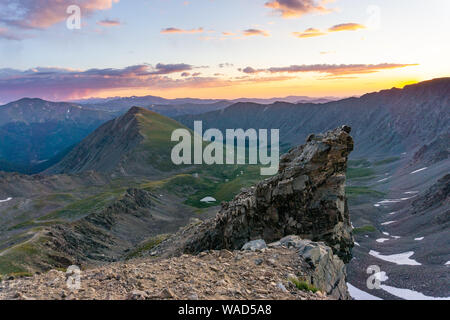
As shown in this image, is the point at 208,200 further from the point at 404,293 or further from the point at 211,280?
the point at 211,280

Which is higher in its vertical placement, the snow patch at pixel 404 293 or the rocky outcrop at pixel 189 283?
the rocky outcrop at pixel 189 283

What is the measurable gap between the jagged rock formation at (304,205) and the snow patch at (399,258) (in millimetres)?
63991

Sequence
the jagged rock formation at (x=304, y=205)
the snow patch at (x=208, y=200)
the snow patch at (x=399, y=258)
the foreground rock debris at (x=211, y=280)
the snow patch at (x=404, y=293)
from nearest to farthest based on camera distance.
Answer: the foreground rock debris at (x=211, y=280), the jagged rock formation at (x=304, y=205), the snow patch at (x=404, y=293), the snow patch at (x=399, y=258), the snow patch at (x=208, y=200)

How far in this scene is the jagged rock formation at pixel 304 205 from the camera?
104 feet

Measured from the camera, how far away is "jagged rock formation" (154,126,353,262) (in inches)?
1243

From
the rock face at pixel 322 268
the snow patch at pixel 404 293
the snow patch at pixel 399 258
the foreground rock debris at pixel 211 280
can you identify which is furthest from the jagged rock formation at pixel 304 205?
the snow patch at pixel 399 258

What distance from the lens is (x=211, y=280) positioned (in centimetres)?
1421

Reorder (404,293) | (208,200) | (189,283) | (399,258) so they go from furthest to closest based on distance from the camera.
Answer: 1. (208,200)
2. (399,258)
3. (404,293)
4. (189,283)

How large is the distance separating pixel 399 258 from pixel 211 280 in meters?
91.0

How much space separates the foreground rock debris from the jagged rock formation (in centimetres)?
1194

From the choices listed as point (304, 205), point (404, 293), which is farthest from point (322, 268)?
point (404, 293)

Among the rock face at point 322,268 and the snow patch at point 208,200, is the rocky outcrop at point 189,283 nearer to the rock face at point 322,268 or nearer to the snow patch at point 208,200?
the rock face at point 322,268

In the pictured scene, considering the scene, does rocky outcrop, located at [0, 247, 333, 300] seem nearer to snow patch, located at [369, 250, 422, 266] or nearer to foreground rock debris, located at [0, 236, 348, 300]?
foreground rock debris, located at [0, 236, 348, 300]

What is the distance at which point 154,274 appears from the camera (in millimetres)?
14922
